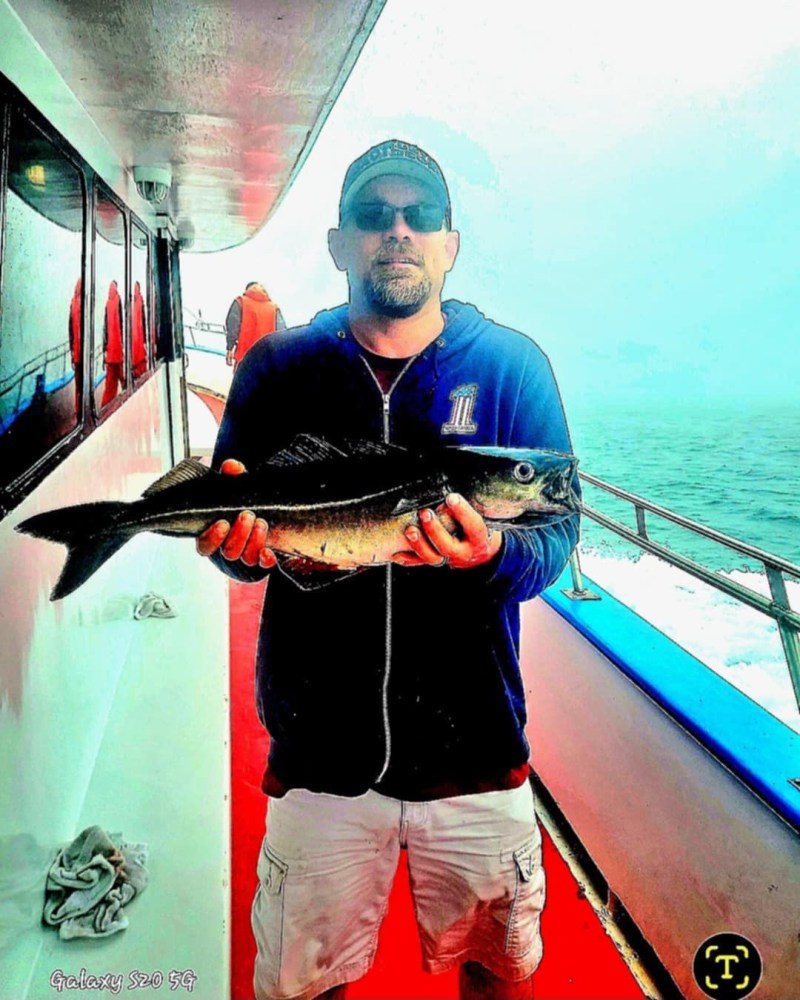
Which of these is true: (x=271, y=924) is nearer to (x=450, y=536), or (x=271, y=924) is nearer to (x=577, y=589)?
(x=450, y=536)

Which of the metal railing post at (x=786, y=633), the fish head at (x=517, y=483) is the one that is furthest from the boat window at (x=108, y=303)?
the metal railing post at (x=786, y=633)

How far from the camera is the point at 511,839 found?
92 centimetres

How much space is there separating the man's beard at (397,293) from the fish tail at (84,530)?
0.41 meters

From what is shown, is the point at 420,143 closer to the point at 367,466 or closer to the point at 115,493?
the point at 367,466

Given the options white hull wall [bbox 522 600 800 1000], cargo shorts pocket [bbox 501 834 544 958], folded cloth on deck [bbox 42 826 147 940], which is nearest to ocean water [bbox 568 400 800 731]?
white hull wall [bbox 522 600 800 1000]

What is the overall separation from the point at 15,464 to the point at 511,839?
34.0 inches

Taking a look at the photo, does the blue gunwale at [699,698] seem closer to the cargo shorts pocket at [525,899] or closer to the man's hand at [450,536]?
the cargo shorts pocket at [525,899]

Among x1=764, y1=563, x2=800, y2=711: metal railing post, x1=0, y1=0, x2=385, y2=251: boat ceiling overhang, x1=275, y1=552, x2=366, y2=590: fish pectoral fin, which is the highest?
x1=0, y1=0, x2=385, y2=251: boat ceiling overhang

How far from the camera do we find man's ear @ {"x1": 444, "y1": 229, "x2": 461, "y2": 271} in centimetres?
85

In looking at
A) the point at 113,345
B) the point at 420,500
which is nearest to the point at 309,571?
the point at 420,500

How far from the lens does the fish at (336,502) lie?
744 mm

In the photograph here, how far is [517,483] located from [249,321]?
537 mm

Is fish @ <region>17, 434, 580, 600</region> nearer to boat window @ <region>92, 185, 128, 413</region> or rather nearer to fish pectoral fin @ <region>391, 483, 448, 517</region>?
fish pectoral fin @ <region>391, 483, 448, 517</region>

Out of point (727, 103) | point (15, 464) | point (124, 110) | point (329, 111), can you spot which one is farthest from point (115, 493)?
point (727, 103)
